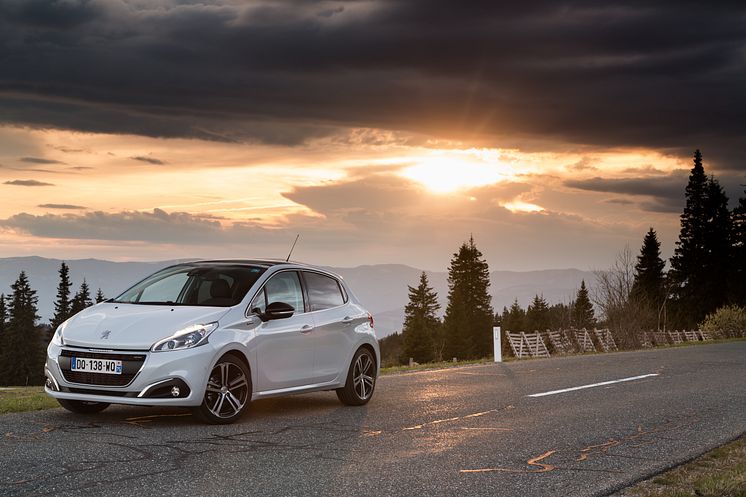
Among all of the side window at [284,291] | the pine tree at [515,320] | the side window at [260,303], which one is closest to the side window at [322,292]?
the side window at [284,291]

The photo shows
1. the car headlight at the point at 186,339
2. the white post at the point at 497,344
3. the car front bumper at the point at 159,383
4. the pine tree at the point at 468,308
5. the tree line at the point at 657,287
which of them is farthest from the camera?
the pine tree at the point at 468,308

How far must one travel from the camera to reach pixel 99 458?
7.50 meters

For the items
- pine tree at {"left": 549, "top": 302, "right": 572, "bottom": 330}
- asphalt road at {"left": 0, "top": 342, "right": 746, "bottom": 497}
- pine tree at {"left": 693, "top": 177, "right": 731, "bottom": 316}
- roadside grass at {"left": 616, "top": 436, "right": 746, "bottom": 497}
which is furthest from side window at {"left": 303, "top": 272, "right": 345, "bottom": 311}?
pine tree at {"left": 693, "top": 177, "right": 731, "bottom": 316}

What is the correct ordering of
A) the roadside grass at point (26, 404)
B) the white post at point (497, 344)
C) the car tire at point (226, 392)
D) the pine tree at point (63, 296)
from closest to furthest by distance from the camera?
the car tire at point (226, 392), the roadside grass at point (26, 404), the white post at point (497, 344), the pine tree at point (63, 296)

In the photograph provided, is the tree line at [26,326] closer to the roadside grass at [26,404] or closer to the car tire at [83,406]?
the roadside grass at [26,404]

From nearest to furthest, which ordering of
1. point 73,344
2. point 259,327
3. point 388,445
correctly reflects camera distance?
point 388,445 < point 73,344 < point 259,327

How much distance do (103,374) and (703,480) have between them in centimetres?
561

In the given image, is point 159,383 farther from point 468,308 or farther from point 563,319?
point 468,308

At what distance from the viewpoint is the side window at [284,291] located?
10.5 m

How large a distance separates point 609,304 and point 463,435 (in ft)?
123

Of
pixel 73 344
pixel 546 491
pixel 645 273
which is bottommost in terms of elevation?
pixel 546 491

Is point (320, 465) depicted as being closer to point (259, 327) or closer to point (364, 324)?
point (259, 327)

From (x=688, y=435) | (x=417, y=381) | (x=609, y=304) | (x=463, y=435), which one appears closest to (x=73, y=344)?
(x=463, y=435)

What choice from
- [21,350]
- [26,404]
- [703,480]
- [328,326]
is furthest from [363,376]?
[21,350]
